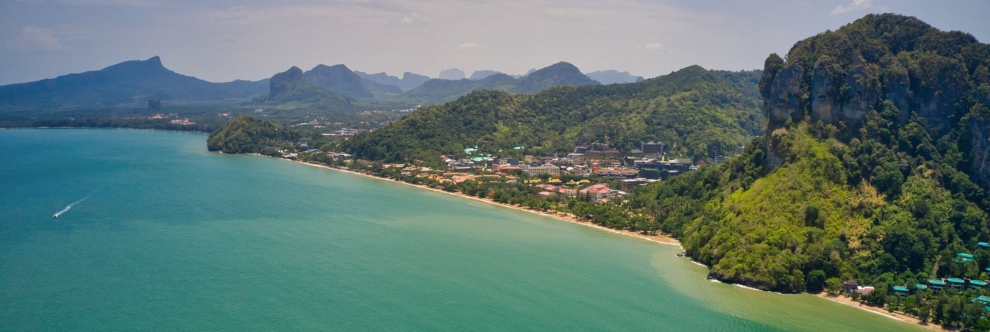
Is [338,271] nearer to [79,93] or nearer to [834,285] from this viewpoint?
[834,285]

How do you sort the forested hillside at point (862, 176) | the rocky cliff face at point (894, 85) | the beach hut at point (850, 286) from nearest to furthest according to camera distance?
the beach hut at point (850, 286) → the forested hillside at point (862, 176) → the rocky cliff face at point (894, 85)

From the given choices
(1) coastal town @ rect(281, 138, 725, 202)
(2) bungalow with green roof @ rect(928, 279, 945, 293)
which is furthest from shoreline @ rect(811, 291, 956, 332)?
(1) coastal town @ rect(281, 138, 725, 202)

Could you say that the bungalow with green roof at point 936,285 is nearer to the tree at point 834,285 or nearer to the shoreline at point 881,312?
the shoreline at point 881,312

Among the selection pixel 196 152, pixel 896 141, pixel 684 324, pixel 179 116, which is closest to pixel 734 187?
pixel 896 141

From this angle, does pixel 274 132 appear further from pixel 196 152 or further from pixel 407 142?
pixel 407 142

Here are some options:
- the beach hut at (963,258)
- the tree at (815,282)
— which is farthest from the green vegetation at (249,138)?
the beach hut at (963,258)

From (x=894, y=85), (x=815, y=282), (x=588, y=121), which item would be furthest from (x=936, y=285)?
(x=588, y=121)
